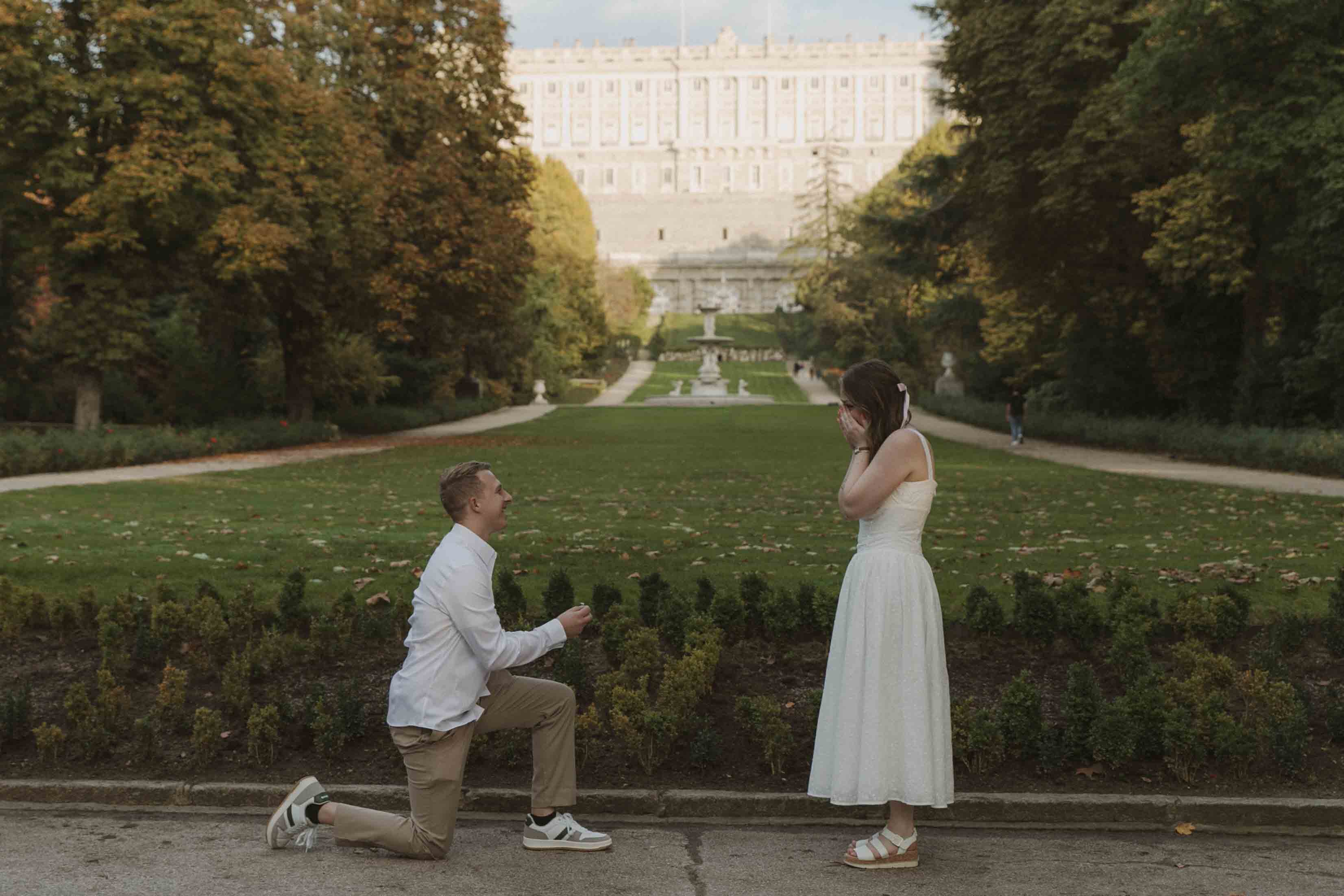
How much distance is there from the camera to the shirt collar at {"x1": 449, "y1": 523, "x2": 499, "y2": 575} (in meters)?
4.68

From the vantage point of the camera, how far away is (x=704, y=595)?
24.9 feet

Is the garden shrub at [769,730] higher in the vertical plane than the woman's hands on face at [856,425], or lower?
lower

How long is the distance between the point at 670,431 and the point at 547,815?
30.1 metres

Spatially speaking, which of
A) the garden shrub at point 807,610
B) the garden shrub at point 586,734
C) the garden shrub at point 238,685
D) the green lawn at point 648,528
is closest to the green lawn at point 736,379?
the green lawn at point 648,528

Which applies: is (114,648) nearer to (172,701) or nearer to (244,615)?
(244,615)

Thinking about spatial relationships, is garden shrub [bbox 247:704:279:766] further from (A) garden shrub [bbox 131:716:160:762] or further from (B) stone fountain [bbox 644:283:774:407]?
(B) stone fountain [bbox 644:283:774:407]

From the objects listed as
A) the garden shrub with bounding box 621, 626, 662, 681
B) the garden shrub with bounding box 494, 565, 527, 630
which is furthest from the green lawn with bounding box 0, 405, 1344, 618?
the garden shrub with bounding box 621, 626, 662, 681

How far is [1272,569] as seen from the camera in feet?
32.5

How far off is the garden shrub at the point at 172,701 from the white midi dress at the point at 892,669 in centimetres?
295

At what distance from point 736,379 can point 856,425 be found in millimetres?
64105

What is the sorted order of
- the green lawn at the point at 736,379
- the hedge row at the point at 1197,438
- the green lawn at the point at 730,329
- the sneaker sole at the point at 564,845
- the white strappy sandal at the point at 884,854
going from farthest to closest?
the green lawn at the point at 730,329 < the green lawn at the point at 736,379 < the hedge row at the point at 1197,438 < the sneaker sole at the point at 564,845 < the white strappy sandal at the point at 884,854

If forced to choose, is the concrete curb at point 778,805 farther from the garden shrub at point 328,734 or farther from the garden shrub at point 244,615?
the garden shrub at point 244,615

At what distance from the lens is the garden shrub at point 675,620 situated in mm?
7043

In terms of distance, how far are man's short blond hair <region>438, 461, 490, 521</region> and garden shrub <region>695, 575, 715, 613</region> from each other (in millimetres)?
2916
